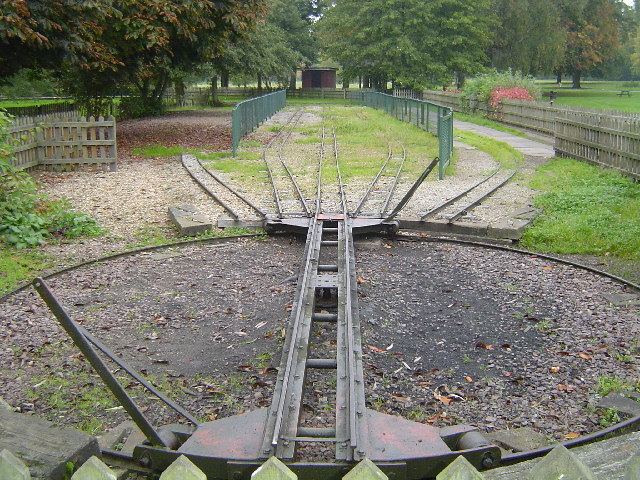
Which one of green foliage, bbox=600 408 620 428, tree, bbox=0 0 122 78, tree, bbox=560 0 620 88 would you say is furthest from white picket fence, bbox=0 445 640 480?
tree, bbox=560 0 620 88

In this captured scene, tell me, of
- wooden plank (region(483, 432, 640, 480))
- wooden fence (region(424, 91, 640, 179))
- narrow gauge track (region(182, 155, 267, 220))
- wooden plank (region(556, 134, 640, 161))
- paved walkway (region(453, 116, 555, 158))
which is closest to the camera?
wooden plank (region(483, 432, 640, 480))

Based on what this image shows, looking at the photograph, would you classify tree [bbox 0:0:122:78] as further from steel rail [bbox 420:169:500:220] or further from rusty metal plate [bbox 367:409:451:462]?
rusty metal plate [bbox 367:409:451:462]

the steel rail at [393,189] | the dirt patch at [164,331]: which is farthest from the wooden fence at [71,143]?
the dirt patch at [164,331]

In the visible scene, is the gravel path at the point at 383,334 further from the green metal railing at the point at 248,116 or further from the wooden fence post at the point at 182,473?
the green metal railing at the point at 248,116

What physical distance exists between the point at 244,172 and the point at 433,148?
709 centimetres

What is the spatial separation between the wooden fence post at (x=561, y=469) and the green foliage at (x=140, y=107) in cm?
3744

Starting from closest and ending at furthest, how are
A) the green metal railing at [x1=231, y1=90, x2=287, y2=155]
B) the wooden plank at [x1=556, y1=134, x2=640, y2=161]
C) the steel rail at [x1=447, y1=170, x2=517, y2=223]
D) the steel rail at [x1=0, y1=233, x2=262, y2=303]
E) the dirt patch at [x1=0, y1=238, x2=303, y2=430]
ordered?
the dirt patch at [x1=0, y1=238, x2=303, y2=430], the steel rail at [x1=0, y1=233, x2=262, y2=303], the steel rail at [x1=447, y1=170, x2=517, y2=223], the wooden plank at [x1=556, y1=134, x2=640, y2=161], the green metal railing at [x1=231, y1=90, x2=287, y2=155]

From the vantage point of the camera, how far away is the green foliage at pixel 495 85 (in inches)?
1326

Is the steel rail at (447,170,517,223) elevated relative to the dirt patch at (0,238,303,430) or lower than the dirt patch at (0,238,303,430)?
elevated

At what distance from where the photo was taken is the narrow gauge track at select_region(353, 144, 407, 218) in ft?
40.2

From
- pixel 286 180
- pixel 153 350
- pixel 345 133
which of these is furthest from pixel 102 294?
pixel 345 133

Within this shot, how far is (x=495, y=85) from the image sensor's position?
35312mm

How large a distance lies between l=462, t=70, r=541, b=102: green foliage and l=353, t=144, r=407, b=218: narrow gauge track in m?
15.9

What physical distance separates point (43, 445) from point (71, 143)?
1646 cm
